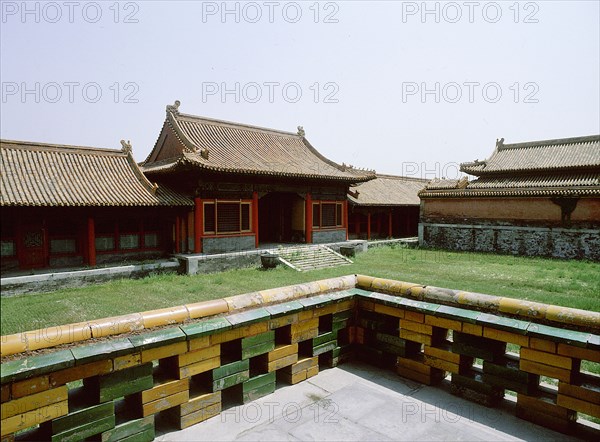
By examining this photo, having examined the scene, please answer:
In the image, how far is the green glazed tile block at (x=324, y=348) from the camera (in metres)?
4.17

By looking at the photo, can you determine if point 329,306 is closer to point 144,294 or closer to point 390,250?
point 144,294

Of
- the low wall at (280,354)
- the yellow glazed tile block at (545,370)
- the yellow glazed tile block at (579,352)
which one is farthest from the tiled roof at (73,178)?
the yellow glazed tile block at (579,352)

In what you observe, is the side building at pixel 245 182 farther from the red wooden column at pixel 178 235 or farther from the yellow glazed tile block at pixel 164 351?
the yellow glazed tile block at pixel 164 351

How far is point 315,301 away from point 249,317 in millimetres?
854

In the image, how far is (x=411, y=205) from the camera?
27688 mm

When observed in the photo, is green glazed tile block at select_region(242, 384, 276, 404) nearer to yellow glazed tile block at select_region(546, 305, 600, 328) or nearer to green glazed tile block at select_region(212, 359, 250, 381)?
green glazed tile block at select_region(212, 359, 250, 381)

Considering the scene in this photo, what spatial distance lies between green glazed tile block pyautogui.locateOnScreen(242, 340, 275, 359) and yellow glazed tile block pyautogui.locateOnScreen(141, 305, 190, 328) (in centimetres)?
66

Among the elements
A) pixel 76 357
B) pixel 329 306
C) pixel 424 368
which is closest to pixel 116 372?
pixel 76 357

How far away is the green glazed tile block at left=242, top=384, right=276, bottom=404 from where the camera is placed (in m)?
3.58

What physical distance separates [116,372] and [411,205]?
87.4ft

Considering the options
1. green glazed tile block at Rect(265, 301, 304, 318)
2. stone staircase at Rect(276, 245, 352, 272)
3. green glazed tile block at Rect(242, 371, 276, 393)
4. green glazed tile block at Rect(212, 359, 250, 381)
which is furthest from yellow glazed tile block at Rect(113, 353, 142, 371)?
stone staircase at Rect(276, 245, 352, 272)

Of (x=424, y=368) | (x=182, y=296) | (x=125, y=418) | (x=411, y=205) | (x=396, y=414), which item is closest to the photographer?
(x=125, y=418)

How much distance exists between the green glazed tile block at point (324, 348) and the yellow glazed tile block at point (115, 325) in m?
1.92

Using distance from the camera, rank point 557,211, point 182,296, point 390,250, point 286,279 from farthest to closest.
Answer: point 390,250 < point 557,211 < point 286,279 < point 182,296
